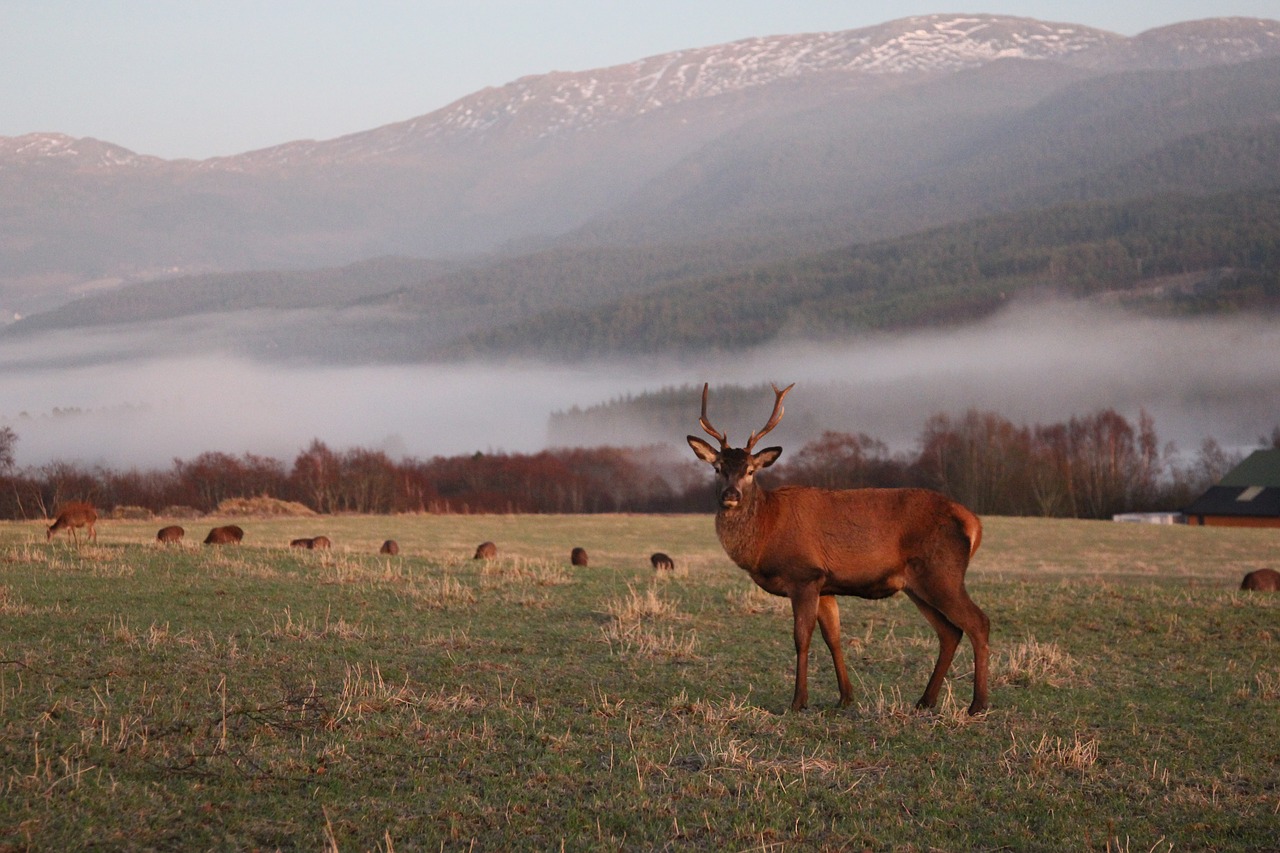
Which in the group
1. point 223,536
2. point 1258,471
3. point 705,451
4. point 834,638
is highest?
point 705,451

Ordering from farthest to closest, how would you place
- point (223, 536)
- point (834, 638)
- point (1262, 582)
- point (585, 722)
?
point (223, 536) < point (1262, 582) < point (834, 638) < point (585, 722)

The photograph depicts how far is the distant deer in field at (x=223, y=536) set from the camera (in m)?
25.6

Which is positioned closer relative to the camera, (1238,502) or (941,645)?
(941,645)

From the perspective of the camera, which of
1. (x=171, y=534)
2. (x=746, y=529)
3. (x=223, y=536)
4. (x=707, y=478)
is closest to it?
(x=746, y=529)

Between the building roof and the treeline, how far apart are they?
11.5 metres

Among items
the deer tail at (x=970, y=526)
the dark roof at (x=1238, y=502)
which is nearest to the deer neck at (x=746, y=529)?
the deer tail at (x=970, y=526)

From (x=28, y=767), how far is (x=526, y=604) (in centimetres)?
883

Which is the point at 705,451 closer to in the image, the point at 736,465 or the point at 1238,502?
the point at 736,465

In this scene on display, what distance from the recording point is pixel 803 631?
36.8 feet

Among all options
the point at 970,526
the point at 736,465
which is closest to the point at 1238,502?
the point at 970,526

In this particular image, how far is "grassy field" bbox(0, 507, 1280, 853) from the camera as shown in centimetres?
762

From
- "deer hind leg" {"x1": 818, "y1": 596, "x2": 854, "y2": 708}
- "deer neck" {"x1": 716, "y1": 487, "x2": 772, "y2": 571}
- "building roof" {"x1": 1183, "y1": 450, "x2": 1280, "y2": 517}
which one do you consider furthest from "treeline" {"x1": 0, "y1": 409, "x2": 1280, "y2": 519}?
"deer hind leg" {"x1": 818, "y1": 596, "x2": 854, "y2": 708}

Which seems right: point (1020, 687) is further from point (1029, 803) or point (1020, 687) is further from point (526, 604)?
point (526, 604)

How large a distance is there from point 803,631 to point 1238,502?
7605 centimetres
